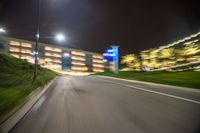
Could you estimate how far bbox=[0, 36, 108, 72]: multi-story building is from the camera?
114m

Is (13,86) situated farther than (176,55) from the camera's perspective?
No

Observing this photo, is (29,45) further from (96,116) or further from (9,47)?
(96,116)

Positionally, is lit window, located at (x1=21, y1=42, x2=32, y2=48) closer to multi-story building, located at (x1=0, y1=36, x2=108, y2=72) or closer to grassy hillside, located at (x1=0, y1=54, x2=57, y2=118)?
multi-story building, located at (x1=0, y1=36, x2=108, y2=72)

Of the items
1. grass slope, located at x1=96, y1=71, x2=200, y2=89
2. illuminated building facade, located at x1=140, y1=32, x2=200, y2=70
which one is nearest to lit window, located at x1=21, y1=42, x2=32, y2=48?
illuminated building facade, located at x1=140, y1=32, x2=200, y2=70

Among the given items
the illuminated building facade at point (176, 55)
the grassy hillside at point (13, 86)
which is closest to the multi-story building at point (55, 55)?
the illuminated building facade at point (176, 55)

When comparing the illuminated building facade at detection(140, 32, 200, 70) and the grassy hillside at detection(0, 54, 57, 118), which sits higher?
the illuminated building facade at detection(140, 32, 200, 70)

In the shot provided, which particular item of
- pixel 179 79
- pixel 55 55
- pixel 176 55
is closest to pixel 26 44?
pixel 55 55

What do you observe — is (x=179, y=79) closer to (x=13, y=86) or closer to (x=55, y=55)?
(x=13, y=86)

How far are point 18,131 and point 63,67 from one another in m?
128

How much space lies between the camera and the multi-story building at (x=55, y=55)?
114 meters

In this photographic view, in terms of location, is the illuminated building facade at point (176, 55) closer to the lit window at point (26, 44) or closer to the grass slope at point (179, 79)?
the grass slope at point (179, 79)

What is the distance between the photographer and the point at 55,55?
142000 mm

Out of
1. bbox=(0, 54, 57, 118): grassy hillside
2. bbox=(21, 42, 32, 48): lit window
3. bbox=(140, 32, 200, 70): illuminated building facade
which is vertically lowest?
bbox=(0, 54, 57, 118): grassy hillside

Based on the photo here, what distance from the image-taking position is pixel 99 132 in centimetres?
461
